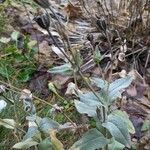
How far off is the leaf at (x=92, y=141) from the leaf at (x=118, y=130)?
0.07m

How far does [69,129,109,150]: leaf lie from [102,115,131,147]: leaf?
70 millimetres

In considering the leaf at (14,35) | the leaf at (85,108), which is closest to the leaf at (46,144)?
the leaf at (85,108)

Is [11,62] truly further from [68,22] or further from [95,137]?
[95,137]

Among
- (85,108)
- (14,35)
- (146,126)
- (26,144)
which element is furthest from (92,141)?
(14,35)

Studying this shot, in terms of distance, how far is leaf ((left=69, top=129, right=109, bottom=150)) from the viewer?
149 centimetres

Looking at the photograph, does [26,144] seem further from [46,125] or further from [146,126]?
[146,126]

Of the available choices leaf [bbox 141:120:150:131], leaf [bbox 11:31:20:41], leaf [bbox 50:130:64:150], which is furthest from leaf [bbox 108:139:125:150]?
leaf [bbox 11:31:20:41]

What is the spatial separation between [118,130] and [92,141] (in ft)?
0.38

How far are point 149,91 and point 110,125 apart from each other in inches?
32.8

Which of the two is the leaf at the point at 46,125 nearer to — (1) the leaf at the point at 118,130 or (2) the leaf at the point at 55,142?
(2) the leaf at the point at 55,142

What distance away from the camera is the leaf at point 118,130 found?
4.63 feet

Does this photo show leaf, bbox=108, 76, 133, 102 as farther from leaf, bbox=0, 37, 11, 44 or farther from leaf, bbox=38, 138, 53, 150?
leaf, bbox=0, 37, 11, 44

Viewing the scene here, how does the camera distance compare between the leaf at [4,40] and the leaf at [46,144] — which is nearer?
the leaf at [46,144]

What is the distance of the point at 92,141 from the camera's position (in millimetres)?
1500
